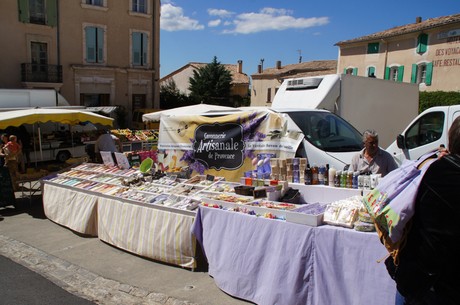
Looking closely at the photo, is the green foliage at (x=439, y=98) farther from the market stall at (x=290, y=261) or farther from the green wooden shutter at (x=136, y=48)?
the market stall at (x=290, y=261)

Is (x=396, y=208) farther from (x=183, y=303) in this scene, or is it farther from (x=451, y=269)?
(x=183, y=303)

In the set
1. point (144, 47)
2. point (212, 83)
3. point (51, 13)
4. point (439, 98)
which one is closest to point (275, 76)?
point (212, 83)

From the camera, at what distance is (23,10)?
24.3 metres

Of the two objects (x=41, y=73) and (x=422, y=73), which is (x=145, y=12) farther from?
(x=422, y=73)

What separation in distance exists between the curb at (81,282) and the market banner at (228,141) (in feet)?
8.34

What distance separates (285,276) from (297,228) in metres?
0.47

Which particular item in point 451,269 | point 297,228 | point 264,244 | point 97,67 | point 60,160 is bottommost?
point 60,160

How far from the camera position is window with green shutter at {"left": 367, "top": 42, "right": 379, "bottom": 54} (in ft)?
90.1

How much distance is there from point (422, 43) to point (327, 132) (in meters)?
20.6

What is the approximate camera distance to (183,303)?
4195 mm

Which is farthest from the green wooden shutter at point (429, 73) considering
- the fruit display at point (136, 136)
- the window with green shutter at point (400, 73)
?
the fruit display at point (136, 136)

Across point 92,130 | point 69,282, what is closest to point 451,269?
point 69,282

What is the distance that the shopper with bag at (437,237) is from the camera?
196 centimetres

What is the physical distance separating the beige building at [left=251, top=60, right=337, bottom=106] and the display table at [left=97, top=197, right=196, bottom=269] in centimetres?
3403
